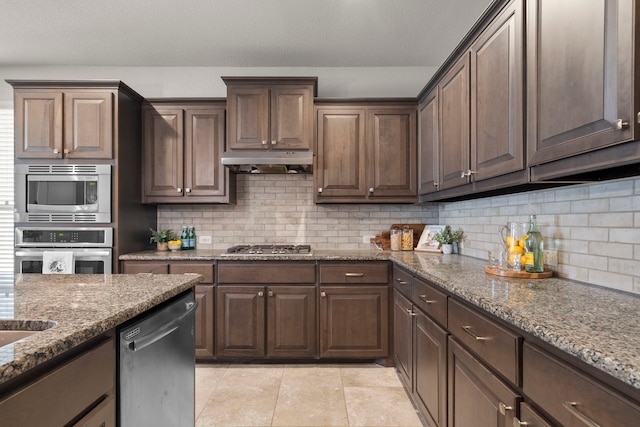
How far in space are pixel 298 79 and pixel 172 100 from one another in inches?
47.0

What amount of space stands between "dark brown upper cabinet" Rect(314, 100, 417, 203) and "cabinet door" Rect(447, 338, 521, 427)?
193 centimetres

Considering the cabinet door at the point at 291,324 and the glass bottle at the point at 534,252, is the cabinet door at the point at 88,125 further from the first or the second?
the glass bottle at the point at 534,252

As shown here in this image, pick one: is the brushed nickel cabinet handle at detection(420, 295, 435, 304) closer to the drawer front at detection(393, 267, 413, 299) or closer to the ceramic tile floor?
the drawer front at detection(393, 267, 413, 299)

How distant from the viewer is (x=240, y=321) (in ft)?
9.89

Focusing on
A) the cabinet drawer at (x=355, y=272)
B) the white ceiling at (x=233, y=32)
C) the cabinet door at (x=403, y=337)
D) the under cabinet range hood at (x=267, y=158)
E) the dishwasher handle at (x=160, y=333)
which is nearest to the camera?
the dishwasher handle at (x=160, y=333)

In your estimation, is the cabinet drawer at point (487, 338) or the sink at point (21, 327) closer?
the sink at point (21, 327)

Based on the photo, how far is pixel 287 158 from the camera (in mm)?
3100

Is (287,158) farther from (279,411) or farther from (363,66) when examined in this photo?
(279,411)

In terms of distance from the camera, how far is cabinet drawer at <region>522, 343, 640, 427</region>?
754 millimetres

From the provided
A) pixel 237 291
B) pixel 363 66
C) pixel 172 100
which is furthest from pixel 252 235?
pixel 363 66

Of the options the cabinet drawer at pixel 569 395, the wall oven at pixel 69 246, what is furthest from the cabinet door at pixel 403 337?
the wall oven at pixel 69 246

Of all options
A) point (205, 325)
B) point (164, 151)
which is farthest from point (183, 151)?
point (205, 325)

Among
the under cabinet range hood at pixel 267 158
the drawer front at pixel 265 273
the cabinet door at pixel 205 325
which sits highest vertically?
the under cabinet range hood at pixel 267 158

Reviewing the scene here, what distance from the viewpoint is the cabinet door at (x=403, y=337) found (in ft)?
7.81
